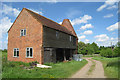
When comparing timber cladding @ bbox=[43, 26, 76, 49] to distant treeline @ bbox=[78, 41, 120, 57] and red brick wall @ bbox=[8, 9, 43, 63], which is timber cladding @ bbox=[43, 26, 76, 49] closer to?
red brick wall @ bbox=[8, 9, 43, 63]

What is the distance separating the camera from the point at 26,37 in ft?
60.5

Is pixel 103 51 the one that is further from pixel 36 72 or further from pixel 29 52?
pixel 36 72

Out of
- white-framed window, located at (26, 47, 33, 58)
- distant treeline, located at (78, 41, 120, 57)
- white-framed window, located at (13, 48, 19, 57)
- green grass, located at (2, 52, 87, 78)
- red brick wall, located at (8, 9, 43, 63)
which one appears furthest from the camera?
distant treeline, located at (78, 41, 120, 57)

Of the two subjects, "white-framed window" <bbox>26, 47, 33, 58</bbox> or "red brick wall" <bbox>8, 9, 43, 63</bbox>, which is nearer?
"red brick wall" <bbox>8, 9, 43, 63</bbox>

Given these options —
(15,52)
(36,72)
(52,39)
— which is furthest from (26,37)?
(36,72)

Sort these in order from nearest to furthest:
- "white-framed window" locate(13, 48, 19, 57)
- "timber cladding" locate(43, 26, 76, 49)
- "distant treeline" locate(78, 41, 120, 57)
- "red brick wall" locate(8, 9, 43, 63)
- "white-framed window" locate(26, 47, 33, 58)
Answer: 1. "red brick wall" locate(8, 9, 43, 63)
2. "timber cladding" locate(43, 26, 76, 49)
3. "white-framed window" locate(26, 47, 33, 58)
4. "white-framed window" locate(13, 48, 19, 57)
5. "distant treeline" locate(78, 41, 120, 57)

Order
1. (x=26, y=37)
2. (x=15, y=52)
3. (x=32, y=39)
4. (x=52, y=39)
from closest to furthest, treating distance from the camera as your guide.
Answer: (x=32, y=39)
(x=26, y=37)
(x=52, y=39)
(x=15, y=52)

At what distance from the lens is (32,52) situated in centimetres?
1727

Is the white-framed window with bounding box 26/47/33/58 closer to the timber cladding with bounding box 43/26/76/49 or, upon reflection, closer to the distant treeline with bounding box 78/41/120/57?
the timber cladding with bounding box 43/26/76/49

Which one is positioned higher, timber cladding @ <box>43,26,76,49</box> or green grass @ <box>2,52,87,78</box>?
timber cladding @ <box>43,26,76,49</box>

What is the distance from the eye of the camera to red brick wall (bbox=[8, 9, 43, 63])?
16734 millimetres

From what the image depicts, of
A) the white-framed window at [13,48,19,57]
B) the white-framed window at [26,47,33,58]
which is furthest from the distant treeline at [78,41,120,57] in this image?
the white-framed window at [13,48,19,57]

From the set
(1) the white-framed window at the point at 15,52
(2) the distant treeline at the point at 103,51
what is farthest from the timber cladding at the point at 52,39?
(2) the distant treeline at the point at 103,51

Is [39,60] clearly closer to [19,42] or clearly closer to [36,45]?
[36,45]
